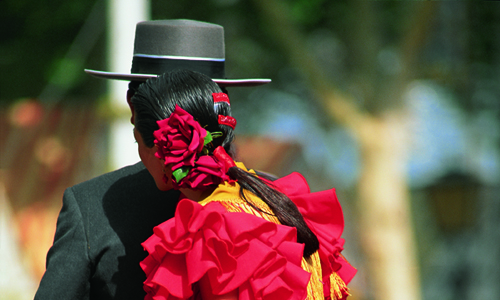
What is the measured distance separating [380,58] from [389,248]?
1.72 meters

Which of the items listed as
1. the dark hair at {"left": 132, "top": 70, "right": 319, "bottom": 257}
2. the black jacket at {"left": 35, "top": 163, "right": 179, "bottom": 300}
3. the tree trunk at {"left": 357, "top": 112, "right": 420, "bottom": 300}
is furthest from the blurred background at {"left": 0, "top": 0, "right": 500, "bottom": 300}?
the dark hair at {"left": 132, "top": 70, "right": 319, "bottom": 257}

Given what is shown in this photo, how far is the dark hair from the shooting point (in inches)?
51.6

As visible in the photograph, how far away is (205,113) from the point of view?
1310 mm

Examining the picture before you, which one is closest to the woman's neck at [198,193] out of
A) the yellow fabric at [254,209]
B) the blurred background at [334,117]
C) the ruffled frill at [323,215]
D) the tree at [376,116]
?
the yellow fabric at [254,209]

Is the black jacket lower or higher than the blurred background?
higher

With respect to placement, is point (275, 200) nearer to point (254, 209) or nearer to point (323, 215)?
point (254, 209)

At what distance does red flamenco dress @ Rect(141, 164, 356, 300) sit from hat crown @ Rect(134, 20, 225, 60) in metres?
0.65

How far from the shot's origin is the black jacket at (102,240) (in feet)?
4.72

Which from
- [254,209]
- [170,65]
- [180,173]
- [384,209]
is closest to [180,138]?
[180,173]

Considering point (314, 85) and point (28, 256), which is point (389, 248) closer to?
point (314, 85)

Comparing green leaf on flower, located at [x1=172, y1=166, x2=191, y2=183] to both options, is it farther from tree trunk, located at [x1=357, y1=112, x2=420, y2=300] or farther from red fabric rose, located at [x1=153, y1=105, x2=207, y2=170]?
tree trunk, located at [x1=357, y1=112, x2=420, y2=300]

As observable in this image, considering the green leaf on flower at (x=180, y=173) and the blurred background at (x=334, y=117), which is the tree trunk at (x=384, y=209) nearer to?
the blurred background at (x=334, y=117)

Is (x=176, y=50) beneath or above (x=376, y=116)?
above

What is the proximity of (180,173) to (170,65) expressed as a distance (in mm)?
605
